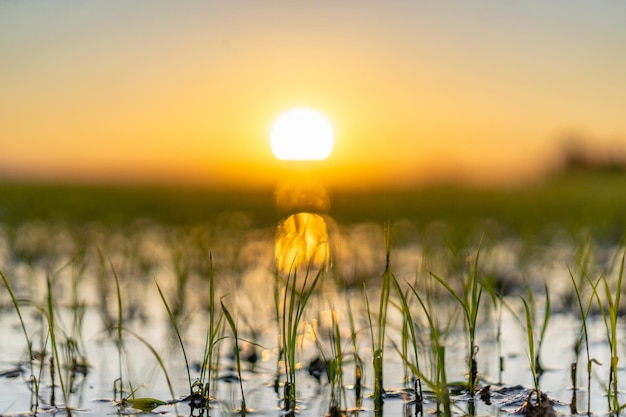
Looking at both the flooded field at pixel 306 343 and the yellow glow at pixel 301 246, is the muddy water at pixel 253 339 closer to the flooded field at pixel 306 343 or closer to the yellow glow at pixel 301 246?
the flooded field at pixel 306 343

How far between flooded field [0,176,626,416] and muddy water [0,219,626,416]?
0.01 meters

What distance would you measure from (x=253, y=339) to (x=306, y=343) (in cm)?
25

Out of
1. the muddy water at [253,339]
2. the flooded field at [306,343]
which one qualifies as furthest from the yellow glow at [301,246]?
the muddy water at [253,339]

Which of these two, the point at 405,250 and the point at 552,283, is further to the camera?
the point at 405,250

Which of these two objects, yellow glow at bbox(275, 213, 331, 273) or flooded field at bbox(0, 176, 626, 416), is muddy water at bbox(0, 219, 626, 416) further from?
yellow glow at bbox(275, 213, 331, 273)

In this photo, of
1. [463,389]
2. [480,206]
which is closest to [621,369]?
[463,389]

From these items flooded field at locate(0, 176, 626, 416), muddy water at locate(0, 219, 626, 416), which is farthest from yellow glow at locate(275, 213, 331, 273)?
muddy water at locate(0, 219, 626, 416)

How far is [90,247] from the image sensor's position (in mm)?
6531

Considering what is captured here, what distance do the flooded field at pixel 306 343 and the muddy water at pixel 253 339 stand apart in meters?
0.01

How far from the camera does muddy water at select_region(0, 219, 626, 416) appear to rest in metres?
2.21

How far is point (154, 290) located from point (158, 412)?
2.48m

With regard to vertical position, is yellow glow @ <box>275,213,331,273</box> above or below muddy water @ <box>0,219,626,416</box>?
above

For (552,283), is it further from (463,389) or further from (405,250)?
(463,389)

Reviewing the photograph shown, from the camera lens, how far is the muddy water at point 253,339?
2.21 metres
